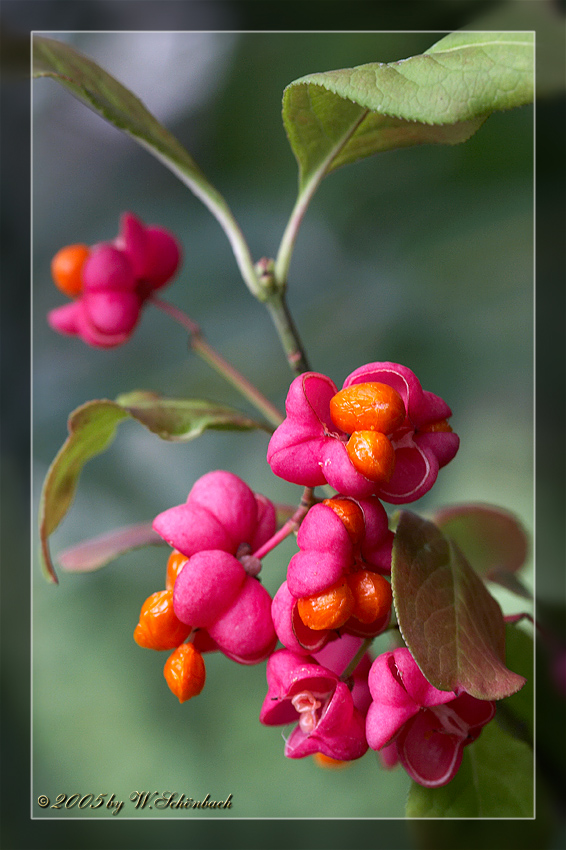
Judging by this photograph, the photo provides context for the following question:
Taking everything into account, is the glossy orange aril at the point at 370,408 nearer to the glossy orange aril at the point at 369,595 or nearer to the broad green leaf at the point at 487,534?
the glossy orange aril at the point at 369,595

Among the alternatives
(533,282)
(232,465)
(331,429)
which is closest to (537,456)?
(533,282)

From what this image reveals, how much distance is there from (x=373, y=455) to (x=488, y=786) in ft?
1.11

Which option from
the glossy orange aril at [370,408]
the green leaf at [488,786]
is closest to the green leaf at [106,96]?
the glossy orange aril at [370,408]

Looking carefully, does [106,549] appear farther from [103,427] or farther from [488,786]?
[488,786]

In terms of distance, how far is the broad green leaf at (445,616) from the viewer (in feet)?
1.26

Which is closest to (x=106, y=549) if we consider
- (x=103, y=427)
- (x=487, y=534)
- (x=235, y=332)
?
(x=103, y=427)

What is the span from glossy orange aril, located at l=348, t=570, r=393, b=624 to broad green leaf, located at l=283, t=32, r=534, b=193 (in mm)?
282

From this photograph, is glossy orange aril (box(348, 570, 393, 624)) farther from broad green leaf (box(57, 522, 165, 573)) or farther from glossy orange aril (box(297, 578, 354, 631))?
broad green leaf (box(57, 522, 165, 573))

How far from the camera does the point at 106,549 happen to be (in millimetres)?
632

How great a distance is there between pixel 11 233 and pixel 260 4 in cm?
32

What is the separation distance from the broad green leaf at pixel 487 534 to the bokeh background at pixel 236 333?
21mm

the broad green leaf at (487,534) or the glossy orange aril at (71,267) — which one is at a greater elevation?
the glossy orange aril at (71,267)

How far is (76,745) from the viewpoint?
2.41ft

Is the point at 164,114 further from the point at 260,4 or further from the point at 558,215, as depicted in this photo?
the point at 558,215
